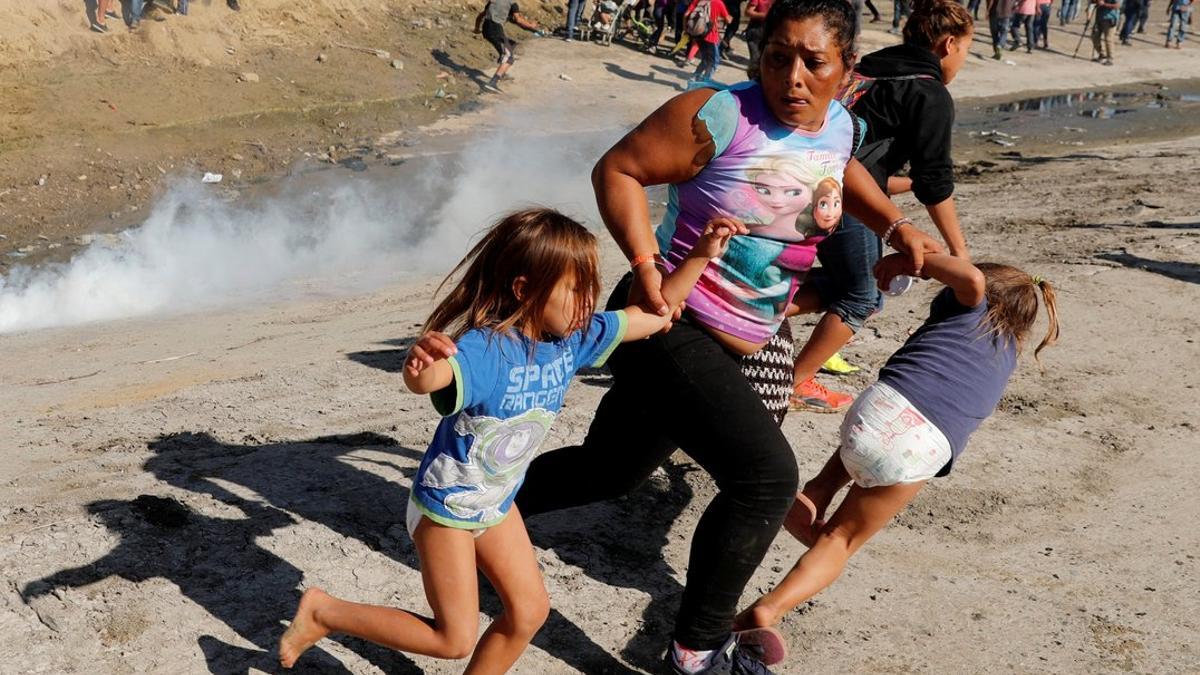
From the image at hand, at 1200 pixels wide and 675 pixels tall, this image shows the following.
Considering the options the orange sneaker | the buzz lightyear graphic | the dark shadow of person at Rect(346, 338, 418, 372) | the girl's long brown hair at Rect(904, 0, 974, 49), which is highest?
the girl's long brown hair at Rect(904, 0, 974, 49)

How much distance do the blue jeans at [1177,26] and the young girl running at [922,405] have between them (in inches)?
1081

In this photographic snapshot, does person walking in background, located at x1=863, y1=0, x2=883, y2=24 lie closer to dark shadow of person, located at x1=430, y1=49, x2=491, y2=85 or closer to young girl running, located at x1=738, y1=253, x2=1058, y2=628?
dark shadow of person, located at x1=430, y1=49, x2=491, y2=85

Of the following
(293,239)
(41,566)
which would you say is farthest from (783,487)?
(293,239)

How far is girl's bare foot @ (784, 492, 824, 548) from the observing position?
13.4ft

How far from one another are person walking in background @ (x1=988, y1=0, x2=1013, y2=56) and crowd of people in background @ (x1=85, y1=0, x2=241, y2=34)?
50.1 feet

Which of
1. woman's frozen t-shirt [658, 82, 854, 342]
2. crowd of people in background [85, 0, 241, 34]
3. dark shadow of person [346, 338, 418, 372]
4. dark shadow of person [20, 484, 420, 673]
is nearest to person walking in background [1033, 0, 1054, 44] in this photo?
crowd of people in background [85, 0, 241, 34]

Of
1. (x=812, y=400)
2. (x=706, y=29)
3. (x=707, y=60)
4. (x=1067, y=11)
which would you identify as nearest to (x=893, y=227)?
(x=812, y=400)

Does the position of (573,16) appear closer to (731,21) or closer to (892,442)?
(731,21)

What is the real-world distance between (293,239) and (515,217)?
328 inches

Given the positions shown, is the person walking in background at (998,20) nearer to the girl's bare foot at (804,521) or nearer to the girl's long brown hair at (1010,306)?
the girl's long brown hair at (1010,306)

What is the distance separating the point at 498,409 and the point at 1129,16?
2787 centimetres

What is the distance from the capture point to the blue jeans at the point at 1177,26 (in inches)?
1098

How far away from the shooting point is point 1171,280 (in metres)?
7.91

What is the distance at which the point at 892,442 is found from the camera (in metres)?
3.72
